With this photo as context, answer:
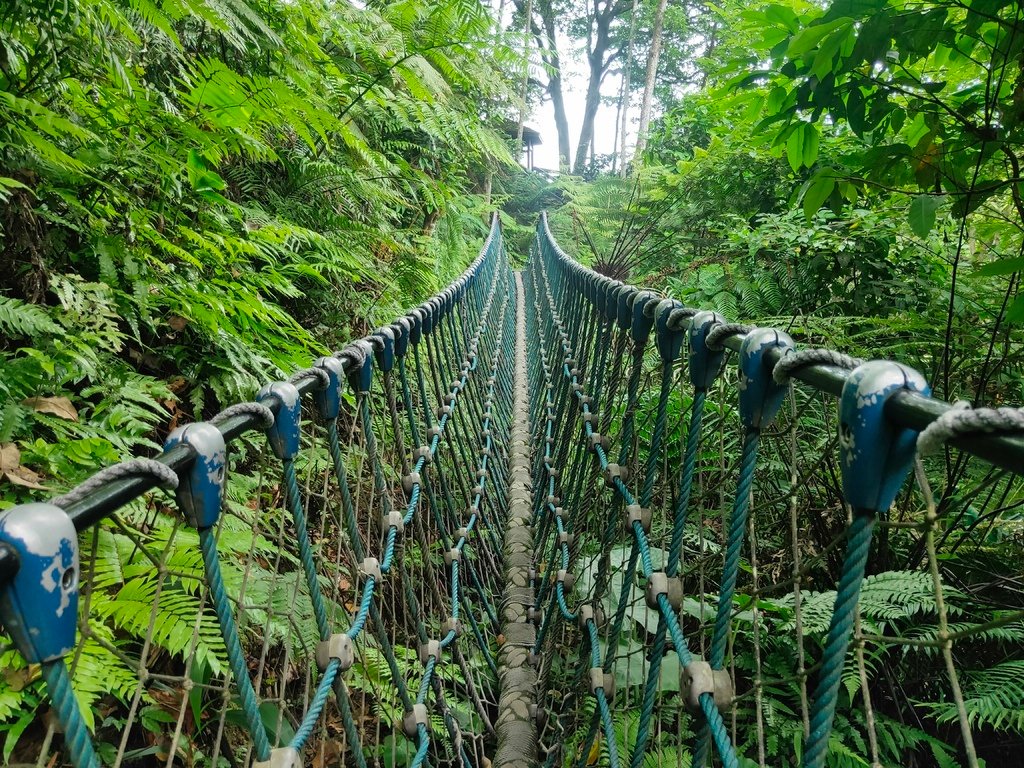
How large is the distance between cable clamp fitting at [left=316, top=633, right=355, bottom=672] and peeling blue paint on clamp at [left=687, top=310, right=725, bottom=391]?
47cm

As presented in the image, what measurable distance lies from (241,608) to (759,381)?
49cm

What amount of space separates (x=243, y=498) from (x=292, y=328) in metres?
0.56

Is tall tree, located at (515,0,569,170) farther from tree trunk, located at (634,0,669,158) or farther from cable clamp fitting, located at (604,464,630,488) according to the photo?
cable clamp fitting, located at (604,464,630,488)

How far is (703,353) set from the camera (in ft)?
1.97

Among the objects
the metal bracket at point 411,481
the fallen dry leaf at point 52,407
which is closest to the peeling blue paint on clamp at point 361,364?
the metal bracket at point 411,481

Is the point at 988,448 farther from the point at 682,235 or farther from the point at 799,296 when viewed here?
the point at 682,235

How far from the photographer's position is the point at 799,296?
2555 millimetres

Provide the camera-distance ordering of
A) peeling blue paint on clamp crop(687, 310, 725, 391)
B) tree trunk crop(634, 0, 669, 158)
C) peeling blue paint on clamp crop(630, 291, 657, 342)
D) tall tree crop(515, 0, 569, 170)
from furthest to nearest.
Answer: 1. tall tree crop(515, 0, 569, 170)
2. tree trunk crop(634, 0, 669, 158)
3. peeling blue paint on clamp crop(630, 291, 657, 342)
4. peeling blue paint on clamp crop(687, 310, 725, 391)

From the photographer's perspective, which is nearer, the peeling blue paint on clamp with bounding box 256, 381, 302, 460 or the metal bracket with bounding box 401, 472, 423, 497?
the peeling blue paint on clamp with bounding box 256, 381, 302, 460

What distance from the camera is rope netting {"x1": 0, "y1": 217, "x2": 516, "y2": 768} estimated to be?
0.32 metres

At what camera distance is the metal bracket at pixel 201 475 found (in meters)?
0.42

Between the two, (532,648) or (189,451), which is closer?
(189,451)

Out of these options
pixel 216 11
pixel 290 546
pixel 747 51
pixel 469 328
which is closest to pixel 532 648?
pixel 290 546

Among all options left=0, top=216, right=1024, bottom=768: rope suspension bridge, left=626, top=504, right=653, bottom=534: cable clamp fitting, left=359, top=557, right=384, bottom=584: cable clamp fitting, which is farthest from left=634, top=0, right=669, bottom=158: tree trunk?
left=359, top=557, right=384, bottom=584: cable clamp fitting
